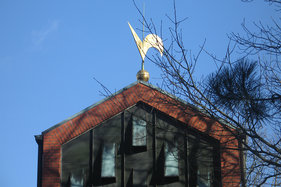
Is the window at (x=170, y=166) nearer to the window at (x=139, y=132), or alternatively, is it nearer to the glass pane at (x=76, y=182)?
the window at (x=139, y=132)

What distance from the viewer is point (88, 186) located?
13.6m

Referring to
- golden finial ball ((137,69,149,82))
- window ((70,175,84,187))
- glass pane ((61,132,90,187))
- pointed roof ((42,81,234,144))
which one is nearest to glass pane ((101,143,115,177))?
glass pane ((61,132,90,187))

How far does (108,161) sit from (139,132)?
59.2 inches

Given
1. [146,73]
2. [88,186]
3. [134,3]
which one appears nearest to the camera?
[134,3]

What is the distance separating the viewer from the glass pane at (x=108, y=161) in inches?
536

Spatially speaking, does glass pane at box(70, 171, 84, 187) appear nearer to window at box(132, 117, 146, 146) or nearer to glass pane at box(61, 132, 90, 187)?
glass pane at box(61, 132, 90, 187)

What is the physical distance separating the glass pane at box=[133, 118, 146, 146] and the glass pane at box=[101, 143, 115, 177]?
0.85 m

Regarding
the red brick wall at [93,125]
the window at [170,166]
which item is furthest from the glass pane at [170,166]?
the red brick wall at [93,125]

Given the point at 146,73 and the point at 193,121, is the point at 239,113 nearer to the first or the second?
the point at 193,121

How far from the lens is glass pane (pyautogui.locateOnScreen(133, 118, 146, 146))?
1396 cm

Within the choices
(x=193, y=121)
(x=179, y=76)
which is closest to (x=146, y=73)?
(x=193, y=121)

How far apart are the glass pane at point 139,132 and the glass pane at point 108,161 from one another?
0.85 meters

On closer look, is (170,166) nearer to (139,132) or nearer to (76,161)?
(139,132)

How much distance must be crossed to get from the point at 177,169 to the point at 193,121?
1821 millimetres
